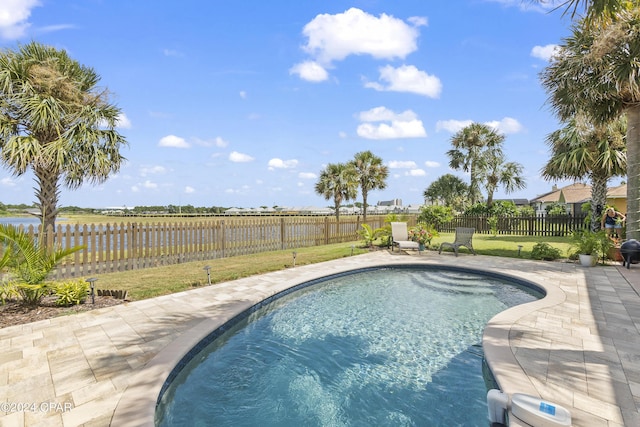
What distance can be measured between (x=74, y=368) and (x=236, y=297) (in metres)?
2.71

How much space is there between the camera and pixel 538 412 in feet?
6.74

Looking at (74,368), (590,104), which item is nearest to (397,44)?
(590,104)

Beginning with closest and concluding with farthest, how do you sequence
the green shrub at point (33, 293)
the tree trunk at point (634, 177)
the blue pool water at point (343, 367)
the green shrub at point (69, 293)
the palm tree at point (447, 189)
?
the blue pool water at point (343, 367), the green shrub at point (33, 293), the green shrub at point (69, 293), the tree trunk at point (634, 177), the palm tree at point (447, 189)

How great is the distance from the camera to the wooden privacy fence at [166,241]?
273 inches

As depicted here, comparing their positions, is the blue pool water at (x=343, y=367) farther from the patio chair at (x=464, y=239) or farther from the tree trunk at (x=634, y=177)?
the tree trunk at (x=634, y=177)

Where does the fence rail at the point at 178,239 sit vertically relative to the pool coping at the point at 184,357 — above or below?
above

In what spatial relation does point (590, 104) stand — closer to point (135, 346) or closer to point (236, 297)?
A: point (236, 297)

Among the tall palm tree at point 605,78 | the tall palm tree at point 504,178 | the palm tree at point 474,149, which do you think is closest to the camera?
the tall palm tree at point 605,78

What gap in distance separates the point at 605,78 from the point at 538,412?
30.0ft

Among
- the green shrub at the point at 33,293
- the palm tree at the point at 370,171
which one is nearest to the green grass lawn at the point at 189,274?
the green shrub at the point at 33,293

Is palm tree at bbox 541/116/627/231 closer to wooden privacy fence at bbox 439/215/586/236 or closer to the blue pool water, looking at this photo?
wooden privacy fence at bbox 439/215/586/236

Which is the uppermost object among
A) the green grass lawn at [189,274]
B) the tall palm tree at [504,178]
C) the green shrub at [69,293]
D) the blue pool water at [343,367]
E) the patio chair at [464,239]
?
the tall palm tree at [504,178]

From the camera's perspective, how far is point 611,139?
12922mm

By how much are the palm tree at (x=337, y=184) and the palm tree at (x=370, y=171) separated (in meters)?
0.52
